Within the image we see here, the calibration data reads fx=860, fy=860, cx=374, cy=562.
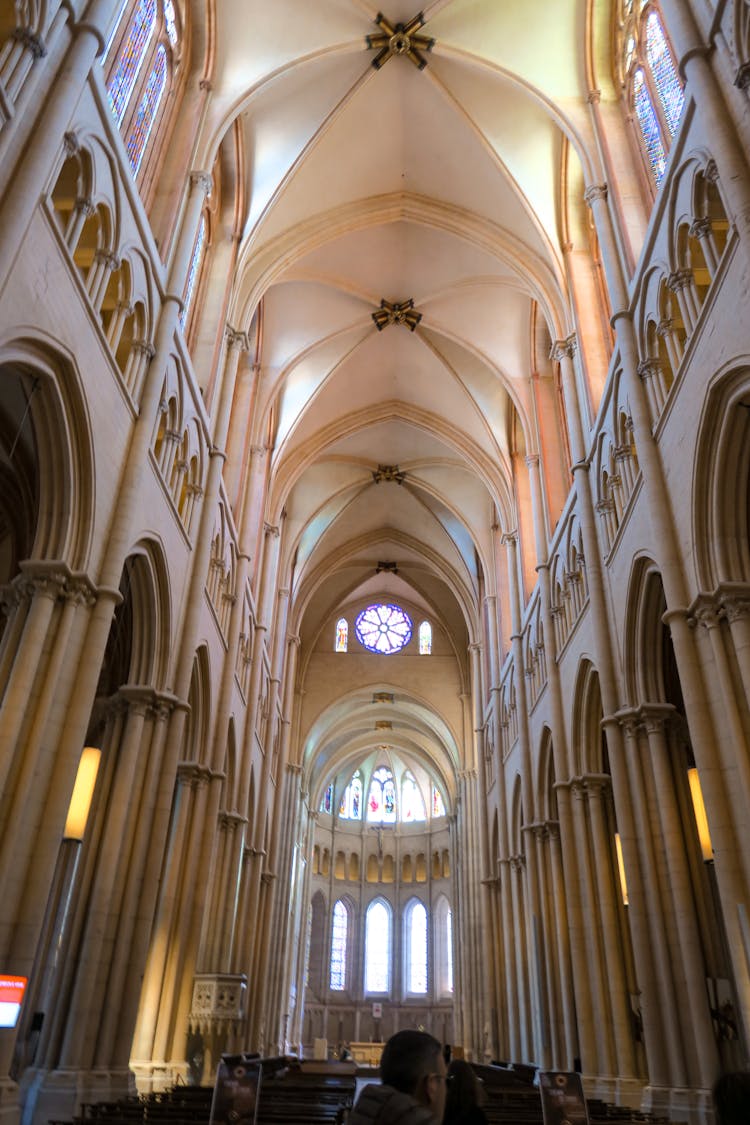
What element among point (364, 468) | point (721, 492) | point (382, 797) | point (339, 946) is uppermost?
point (364, 468)

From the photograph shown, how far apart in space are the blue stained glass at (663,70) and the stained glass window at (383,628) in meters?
26.7

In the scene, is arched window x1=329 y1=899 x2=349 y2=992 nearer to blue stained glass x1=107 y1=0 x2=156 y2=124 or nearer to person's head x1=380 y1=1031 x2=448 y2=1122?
blue stained glass x1=107 y1=0 x2=156 y2=124

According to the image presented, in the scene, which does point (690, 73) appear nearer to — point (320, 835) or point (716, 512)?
point (716, 512)

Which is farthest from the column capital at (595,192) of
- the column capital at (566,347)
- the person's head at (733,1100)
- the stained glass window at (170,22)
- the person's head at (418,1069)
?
the person's head at (733,1100)

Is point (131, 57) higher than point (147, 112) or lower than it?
lower

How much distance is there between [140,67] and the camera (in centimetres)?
1272

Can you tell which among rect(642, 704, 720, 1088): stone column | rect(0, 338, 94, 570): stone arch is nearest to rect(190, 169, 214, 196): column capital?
rect(0, 338, 94, 570): stone arch

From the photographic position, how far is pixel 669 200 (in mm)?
10969

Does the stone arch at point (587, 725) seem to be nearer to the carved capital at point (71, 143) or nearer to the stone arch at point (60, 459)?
the stone arch at point (60, 459)

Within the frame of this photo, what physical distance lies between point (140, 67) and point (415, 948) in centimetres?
4265

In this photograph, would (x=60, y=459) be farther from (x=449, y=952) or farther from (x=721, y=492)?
(x=449, y=952)

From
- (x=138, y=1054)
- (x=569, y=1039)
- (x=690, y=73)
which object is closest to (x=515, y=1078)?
(x=569, y=1039)

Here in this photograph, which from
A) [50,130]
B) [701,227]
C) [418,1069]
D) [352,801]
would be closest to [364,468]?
[701,227]

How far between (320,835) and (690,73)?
41.8 m
